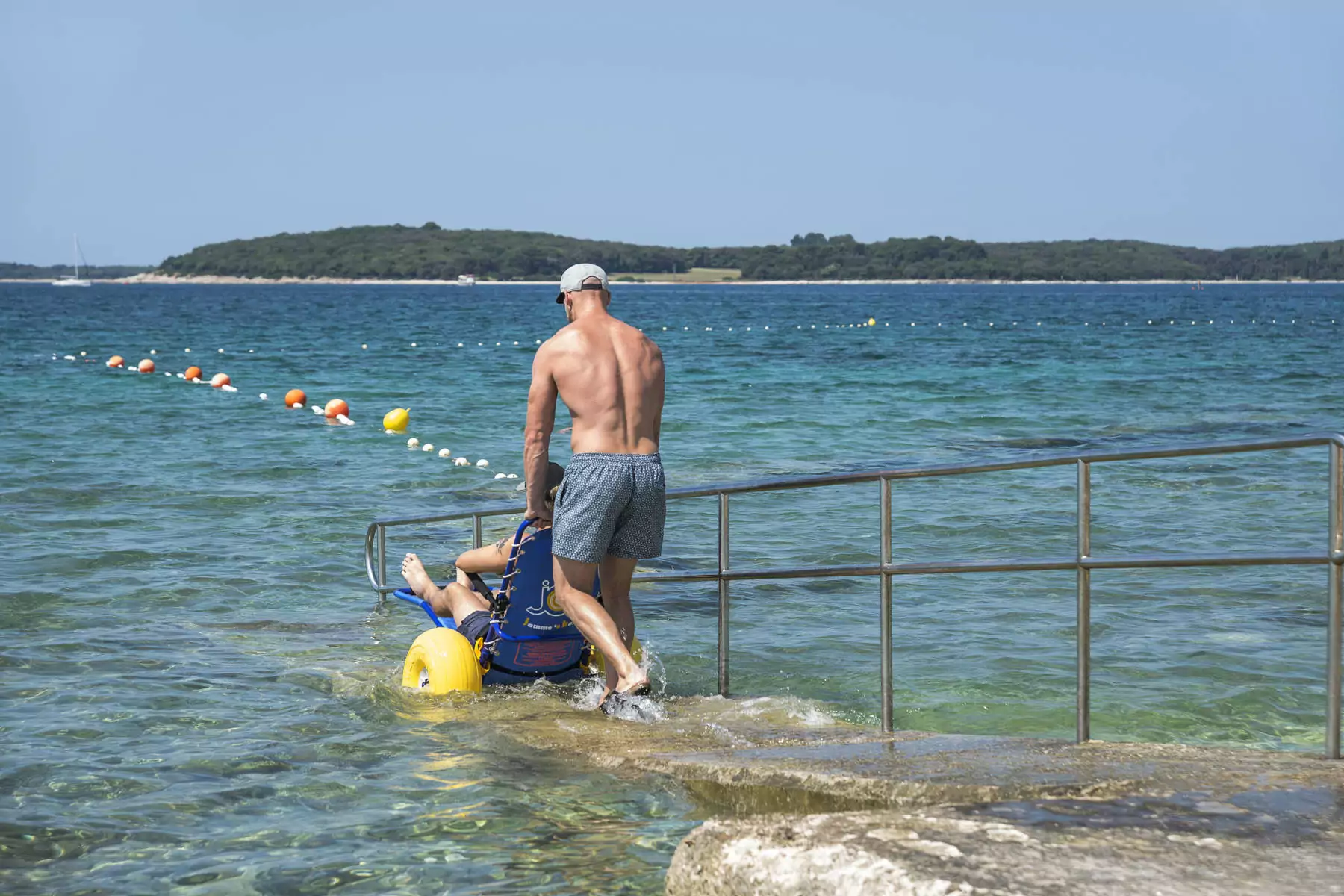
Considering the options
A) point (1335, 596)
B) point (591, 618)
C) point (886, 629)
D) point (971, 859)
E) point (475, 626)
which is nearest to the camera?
point (971, 859)

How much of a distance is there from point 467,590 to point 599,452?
132 cm

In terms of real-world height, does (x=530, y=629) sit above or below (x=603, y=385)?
below

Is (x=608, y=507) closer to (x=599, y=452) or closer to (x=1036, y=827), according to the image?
(x=599, y=452)

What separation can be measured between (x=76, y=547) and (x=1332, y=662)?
9790 millimetres

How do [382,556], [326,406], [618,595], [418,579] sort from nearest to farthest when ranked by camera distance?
[618,595], [418,579], [382,556], [326,406]

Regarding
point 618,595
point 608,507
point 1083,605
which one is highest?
point 608,507

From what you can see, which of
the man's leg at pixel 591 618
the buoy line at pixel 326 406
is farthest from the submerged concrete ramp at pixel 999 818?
the buoy line at pixel 326 406

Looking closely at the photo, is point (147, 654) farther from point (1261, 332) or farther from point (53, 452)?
point (1261, 332)

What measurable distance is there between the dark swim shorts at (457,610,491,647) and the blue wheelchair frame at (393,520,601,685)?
0.11 feet

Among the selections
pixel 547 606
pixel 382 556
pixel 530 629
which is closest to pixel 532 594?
pixel 547 606

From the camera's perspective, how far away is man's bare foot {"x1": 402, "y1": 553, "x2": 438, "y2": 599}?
671cm

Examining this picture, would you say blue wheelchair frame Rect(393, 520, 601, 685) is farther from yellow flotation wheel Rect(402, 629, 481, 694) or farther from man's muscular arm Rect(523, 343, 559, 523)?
man's muscular arm Rect(523, 343, 559, 523)

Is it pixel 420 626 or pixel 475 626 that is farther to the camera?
pixel 420 626

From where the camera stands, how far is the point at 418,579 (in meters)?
6.76
